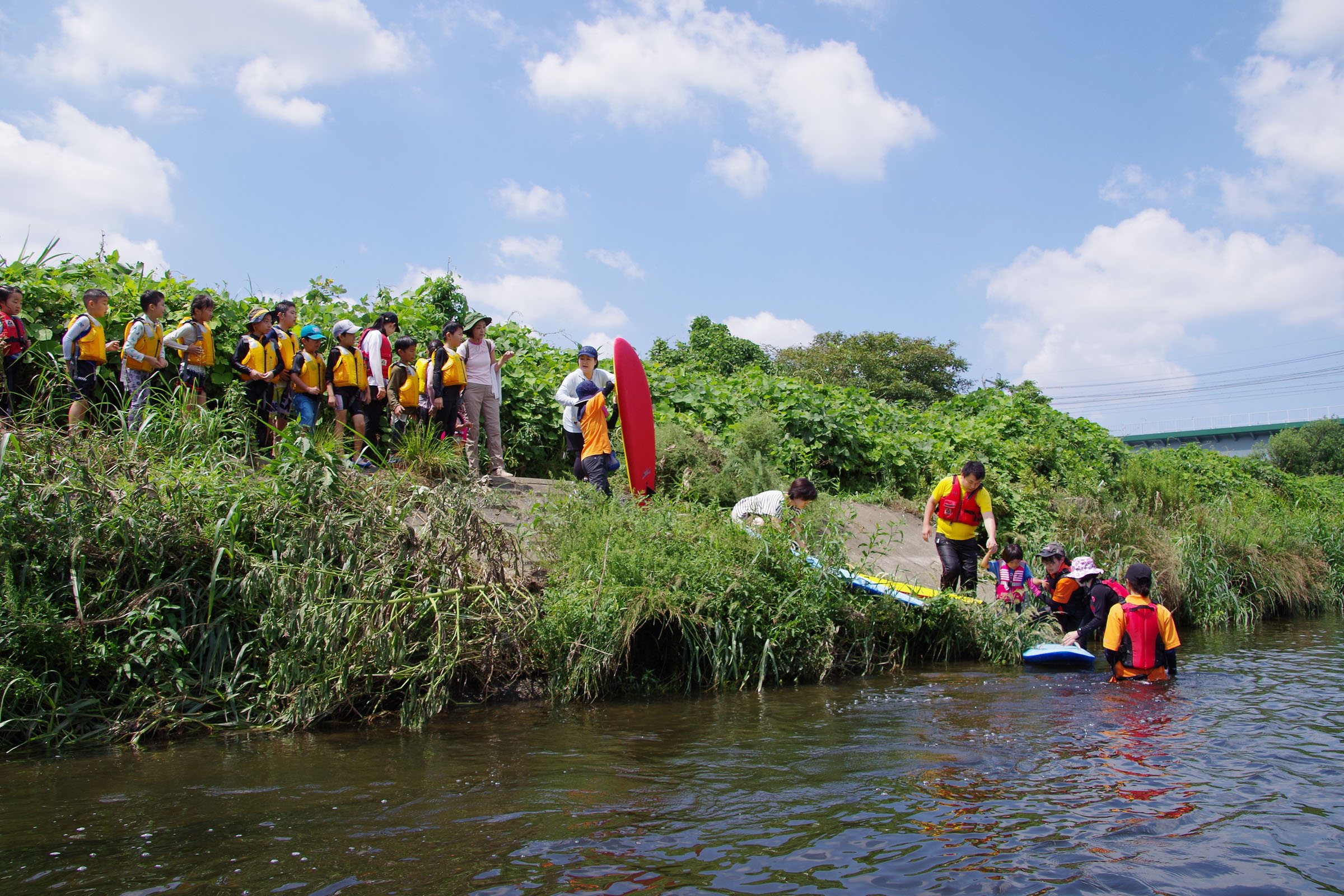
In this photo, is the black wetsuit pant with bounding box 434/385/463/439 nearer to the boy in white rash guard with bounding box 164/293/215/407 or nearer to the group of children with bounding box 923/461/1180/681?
the boy in white rash guard with bounding box 164/293/215/407

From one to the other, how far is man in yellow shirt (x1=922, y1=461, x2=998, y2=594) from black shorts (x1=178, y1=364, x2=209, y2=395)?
258 inches

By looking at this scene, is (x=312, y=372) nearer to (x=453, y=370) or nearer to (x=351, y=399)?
(x=351, y=399)

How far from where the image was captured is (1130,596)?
6703 millimetres

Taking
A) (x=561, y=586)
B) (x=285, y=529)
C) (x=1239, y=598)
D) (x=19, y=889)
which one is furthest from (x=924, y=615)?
(x=1239, y=598)

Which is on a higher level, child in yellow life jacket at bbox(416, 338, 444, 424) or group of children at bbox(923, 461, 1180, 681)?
child in yellow life jacket at bbox(416, 338, 444, 424)

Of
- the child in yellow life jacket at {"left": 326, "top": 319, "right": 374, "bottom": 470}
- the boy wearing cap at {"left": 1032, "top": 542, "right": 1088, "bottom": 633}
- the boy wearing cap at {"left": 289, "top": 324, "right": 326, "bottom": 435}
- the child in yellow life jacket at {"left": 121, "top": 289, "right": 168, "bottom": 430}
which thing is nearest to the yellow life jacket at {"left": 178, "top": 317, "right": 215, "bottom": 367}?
the child in yellow life jacket at {"left": 121, "top": 289, "right": 168, "bottom": 430}

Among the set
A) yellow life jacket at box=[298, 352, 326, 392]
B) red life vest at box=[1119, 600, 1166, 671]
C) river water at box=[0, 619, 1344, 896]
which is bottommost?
river water at box=[0, 619, 1344, 896]

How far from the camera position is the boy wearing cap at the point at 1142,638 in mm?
6680

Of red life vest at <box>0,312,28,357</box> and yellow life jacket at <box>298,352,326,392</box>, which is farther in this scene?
yellow life jacket at <box>298,352,326,392</box>

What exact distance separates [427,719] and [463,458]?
303 cm

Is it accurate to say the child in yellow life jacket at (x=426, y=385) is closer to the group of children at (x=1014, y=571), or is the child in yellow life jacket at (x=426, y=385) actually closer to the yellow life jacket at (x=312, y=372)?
the yellow life jacket at (x=312, y=372)

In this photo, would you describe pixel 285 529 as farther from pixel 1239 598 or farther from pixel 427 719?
pixel 1239 598

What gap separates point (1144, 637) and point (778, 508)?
288cm

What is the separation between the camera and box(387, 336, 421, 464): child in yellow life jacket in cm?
895
